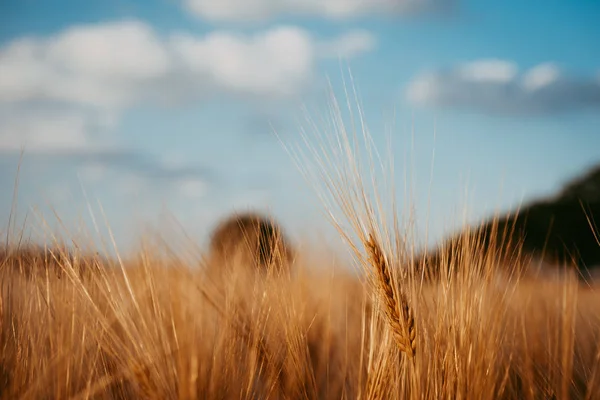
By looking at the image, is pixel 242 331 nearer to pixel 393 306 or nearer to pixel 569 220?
pixel 393 306

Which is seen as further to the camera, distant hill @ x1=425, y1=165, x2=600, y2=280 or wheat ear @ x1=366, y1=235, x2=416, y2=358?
distant hill @ x1=425, y1=165, x2=600, y2=280

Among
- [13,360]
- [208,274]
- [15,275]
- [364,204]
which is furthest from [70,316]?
[364,204]

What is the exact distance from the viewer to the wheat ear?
1.68m

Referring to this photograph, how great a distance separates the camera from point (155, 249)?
1.52 metres

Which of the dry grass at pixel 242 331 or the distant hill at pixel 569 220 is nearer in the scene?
the dry grass at pixel 242 331

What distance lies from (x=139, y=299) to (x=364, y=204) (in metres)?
0.75

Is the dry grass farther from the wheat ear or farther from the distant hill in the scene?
the distant hill

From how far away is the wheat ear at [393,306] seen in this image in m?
1.68

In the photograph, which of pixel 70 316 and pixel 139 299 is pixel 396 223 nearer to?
pixel 139 299

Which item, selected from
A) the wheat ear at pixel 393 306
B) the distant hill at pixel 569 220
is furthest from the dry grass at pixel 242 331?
the distant hill at pixel 569 220

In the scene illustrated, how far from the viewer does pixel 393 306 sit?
1703mm

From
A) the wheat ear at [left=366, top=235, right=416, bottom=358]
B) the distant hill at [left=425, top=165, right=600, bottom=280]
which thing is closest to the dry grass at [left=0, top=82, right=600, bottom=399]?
the wheat ear at [left=366, top=235, right=416, bottom=358]

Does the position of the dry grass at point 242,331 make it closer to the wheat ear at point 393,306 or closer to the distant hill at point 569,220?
the wheat ear at point 393,306

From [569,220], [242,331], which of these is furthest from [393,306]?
[569,220]
